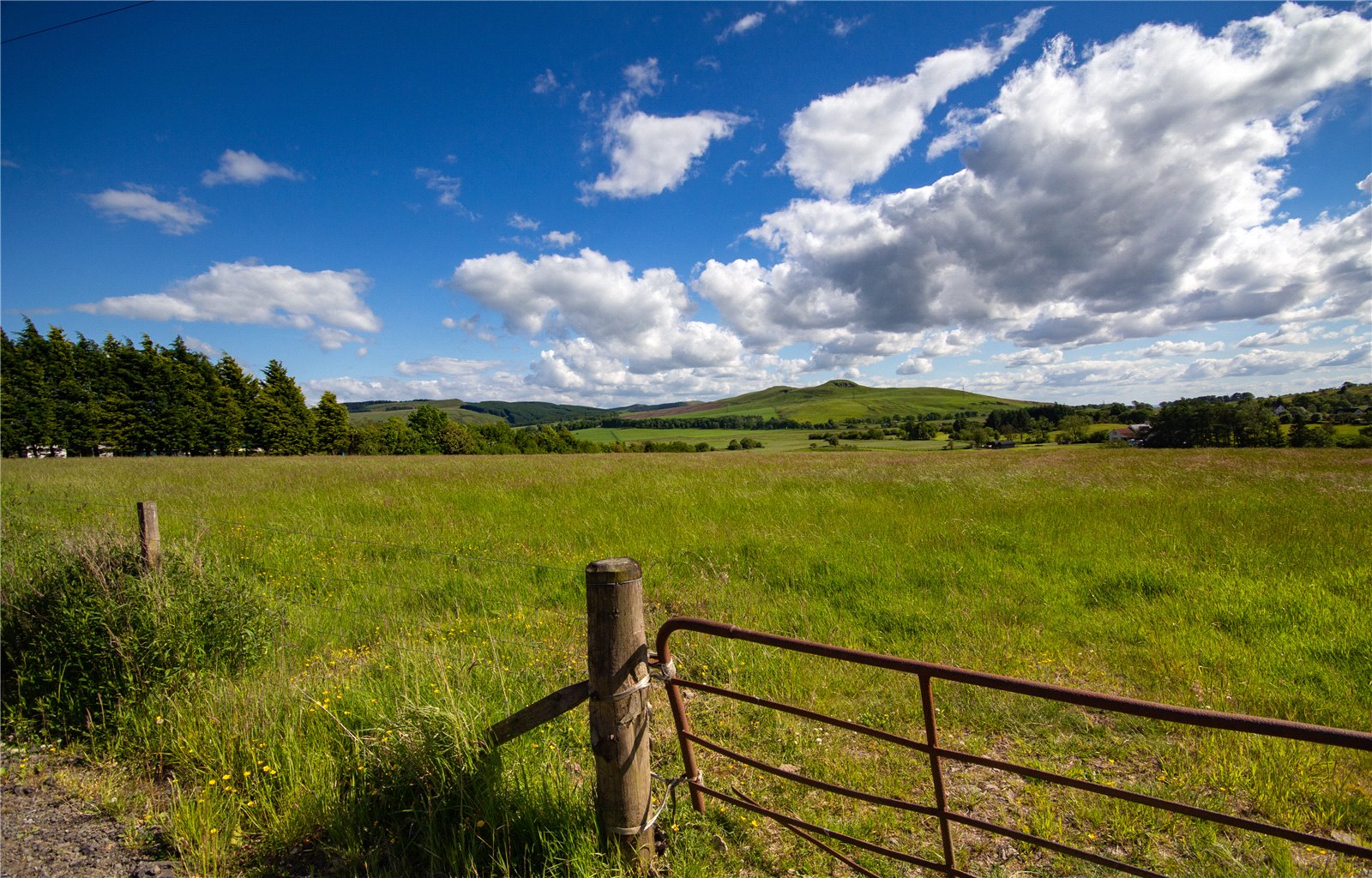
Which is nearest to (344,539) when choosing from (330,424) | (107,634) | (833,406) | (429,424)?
(107,634)

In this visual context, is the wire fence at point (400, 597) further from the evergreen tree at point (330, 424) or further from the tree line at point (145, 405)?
the evergreen tree at point (330, 424)

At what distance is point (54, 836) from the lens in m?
3.11

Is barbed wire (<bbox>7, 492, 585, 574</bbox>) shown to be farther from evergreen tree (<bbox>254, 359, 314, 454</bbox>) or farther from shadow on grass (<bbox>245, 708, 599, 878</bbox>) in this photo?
evergreen tree (<bbox>254, 359, 314, 454</bbox>)

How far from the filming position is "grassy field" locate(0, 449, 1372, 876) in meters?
2.98

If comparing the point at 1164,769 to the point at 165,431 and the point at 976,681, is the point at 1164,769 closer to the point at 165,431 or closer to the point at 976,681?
the point at 976,681

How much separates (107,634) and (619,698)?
196 inches

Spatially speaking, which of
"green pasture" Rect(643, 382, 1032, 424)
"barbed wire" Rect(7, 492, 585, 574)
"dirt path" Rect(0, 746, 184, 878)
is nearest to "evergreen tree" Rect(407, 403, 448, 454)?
"barbed wire" Rect(7, 492, 585, 574)

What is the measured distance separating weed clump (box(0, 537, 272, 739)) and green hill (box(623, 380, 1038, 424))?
127379mm

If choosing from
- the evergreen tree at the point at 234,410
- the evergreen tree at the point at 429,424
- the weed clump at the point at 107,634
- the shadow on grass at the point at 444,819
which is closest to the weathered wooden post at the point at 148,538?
the weed clump at the point at 107,634

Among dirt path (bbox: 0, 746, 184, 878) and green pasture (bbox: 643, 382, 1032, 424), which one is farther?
green pasture (bbox: 643, 382, 1032, 424)

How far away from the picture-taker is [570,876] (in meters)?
2.54

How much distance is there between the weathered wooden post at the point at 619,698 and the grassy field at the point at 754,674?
296 mm

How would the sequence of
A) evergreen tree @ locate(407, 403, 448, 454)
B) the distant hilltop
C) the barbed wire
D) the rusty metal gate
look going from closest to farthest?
the rusty metal gate → the barbed wire → evergreen tree @ locate(407, 403, 448, 454) → the distant hilltop

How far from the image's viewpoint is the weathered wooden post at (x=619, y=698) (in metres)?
2.36
